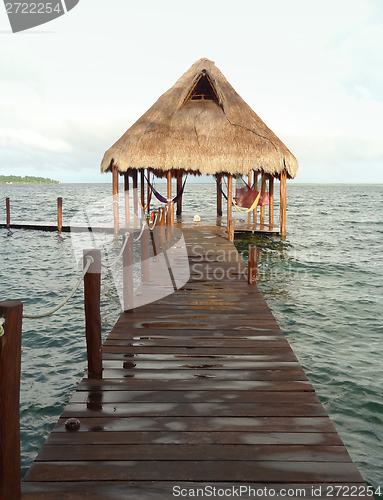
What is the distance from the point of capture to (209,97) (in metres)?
14.1

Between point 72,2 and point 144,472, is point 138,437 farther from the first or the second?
point 72,2

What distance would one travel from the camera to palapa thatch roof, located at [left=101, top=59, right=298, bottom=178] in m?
12.5

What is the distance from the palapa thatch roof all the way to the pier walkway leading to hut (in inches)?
345

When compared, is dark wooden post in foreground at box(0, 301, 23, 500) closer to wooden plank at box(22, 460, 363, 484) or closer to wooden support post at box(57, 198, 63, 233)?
wooden plank at box(22, 460, 363, 484)

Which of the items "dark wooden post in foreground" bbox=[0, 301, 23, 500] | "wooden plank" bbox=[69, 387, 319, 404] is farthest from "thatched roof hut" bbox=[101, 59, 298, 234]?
"dark wooden post in foreground" bbox=[0, 301, 23, 500]

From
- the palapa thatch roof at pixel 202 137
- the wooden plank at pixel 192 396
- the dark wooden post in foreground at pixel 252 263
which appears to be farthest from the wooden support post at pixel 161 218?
the wooden plank at pixel 192 396

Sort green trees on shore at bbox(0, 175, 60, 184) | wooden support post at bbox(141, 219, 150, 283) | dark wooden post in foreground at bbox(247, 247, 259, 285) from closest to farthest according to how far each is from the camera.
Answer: wooden support post at bbox(141, 219, 150, 283) < dark wooden post in foreground at bbox(247, 247, 259, 285) < green trees on shore at bbox(0, 175, 60, 184)

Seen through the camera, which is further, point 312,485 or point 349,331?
point 349,331

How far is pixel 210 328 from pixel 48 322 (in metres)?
3.74

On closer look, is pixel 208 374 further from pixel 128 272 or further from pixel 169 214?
pixel 169 214

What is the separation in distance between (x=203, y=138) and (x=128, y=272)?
901 centimetres

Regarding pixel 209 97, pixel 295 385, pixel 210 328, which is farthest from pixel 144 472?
pixel 209 97

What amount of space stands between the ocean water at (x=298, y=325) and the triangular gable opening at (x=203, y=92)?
4.98 m

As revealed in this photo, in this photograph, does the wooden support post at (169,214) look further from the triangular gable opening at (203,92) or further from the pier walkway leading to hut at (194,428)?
the pier walkway leading to hut at (194,428)
